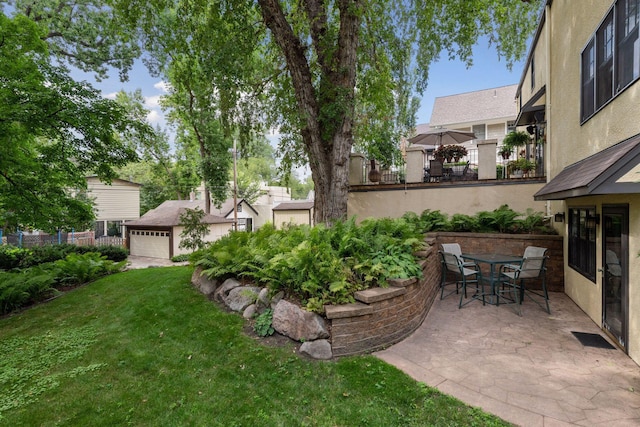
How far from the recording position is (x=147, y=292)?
632 centimetres

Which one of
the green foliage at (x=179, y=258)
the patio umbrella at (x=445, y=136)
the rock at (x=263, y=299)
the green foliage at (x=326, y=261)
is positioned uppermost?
the patio umbrella at (x=445, y=136)

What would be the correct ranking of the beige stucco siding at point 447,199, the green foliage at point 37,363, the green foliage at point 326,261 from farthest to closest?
1. the beige stucco siding at point 447,199
2. the green foliage at point 326,261
3. the green foliage at point 37,363

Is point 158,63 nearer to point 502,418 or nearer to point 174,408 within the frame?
point 174,408

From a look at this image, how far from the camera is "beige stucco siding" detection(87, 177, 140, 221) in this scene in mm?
21641

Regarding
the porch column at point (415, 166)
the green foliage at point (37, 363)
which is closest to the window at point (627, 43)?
the porch column at point (415, 166)

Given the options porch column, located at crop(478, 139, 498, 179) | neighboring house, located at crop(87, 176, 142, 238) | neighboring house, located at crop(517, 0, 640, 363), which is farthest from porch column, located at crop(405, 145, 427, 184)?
neighboring house, located at crop(87, 176, 142, 238)

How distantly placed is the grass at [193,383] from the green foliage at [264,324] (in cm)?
16

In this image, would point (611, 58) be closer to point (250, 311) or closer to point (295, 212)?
point (250, 311)

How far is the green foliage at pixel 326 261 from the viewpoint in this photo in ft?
12.9

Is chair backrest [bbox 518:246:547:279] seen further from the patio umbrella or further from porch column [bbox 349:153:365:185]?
the patio umbrella

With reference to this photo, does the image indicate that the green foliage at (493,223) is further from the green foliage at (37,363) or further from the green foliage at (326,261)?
the green foliage at (37,363)

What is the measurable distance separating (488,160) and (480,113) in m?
11.4

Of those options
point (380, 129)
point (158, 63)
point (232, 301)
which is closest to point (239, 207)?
point (158, 63)

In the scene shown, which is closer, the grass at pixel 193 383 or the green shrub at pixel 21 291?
the grass at pixel 193 383
